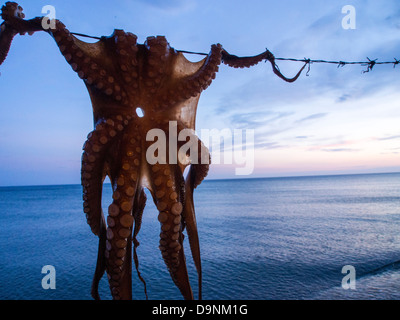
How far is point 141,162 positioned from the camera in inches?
71.9

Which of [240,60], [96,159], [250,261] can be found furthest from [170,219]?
[250,261]

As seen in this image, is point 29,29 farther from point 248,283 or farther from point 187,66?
point 248,283

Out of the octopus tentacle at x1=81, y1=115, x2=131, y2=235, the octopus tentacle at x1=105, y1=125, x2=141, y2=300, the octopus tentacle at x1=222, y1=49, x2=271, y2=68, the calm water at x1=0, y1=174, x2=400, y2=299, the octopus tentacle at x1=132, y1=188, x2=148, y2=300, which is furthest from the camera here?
the calm water at x1=0, y1=174, x2=400, y2=299

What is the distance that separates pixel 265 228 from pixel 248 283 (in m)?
9.62

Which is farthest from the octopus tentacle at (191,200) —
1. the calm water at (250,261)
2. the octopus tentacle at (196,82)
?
Answer: the calm water at (250,261)

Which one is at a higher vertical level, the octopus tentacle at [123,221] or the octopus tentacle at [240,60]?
the octopus tentacle at [240,60]

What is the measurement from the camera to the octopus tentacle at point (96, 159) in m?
1.72

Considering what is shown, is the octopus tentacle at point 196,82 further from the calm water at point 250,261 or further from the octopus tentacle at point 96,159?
the calm water at point 250,261

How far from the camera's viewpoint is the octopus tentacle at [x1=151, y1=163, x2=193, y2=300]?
1.72 metres

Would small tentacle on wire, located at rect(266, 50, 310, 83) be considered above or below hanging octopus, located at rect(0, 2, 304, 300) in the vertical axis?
above

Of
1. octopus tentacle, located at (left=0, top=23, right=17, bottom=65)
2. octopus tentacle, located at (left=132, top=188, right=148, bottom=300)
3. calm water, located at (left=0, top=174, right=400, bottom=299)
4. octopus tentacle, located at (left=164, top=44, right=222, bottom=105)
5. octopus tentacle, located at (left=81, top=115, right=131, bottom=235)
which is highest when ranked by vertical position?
octopus tentacle, located at (left=0, top=23, right=17, bottom=65)

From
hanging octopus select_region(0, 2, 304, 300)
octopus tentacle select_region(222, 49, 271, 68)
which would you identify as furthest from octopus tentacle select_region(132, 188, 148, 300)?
octopus tentacle select_region(222, 49, 271, 68)

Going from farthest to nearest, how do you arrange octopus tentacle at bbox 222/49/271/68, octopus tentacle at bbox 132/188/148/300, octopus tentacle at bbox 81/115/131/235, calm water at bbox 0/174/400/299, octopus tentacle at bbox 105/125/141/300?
1. calm water at bbox 0/174/400/299
2. octopus tentacle at bbox 222/49/271/68
3. octopus tentacle at bbox 132/188/148/300
4. octopus tentacle at bbox 81/115/131/235
5. octopus tentacle at bbox 105/125/141/300

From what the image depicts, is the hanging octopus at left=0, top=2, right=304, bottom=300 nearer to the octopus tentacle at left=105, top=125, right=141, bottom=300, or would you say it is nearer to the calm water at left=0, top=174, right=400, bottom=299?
the octopus tentacle at left=105, top=125, right=141, bottom=300
